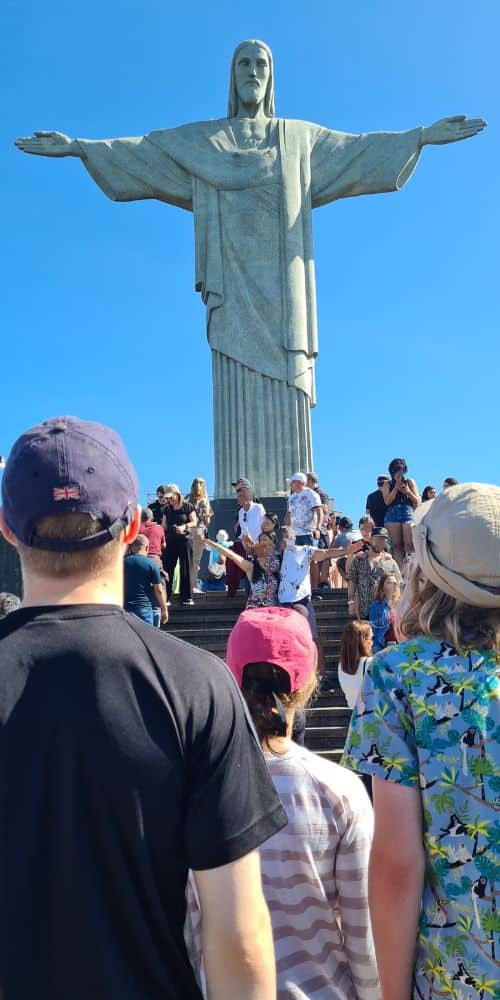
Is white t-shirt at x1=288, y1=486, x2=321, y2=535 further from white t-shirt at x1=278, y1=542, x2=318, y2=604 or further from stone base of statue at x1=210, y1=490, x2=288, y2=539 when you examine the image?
stone base of statue at x1=210, y1=490, x2=288, y2=539

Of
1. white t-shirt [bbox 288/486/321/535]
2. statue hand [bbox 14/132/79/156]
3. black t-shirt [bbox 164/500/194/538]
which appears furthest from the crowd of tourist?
statue hand [bbox 14/132/79/156]

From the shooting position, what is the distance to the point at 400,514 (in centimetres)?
958

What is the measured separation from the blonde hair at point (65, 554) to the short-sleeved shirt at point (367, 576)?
6260mm

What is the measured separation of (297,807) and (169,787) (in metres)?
0.66

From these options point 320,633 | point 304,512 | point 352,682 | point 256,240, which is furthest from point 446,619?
point 256,240

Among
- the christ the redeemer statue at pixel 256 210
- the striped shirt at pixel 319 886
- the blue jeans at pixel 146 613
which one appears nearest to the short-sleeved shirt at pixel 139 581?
the blue jeans at pixel 146 613

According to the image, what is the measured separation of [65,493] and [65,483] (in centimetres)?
2

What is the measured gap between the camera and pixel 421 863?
1722 mm

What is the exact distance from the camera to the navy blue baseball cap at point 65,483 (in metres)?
1.40

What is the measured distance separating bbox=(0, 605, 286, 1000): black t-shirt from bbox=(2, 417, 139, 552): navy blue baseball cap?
0.53ft

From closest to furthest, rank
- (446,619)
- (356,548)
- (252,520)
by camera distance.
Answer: (446,619) → (356,548) → (252,520)

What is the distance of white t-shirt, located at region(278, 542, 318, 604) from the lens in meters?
7.82

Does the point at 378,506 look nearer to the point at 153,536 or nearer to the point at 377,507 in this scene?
the point at 377,507

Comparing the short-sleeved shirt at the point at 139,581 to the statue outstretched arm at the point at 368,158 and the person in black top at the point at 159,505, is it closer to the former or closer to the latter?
the person in black top at the point at 159,505
